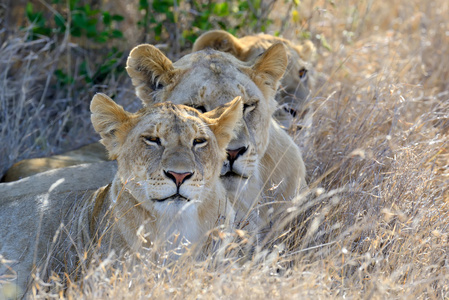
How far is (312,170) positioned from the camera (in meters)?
4.60

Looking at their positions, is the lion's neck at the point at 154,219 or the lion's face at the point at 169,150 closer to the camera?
the lion's face at the point at 169,150

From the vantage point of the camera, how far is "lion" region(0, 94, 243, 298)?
9.56 ft

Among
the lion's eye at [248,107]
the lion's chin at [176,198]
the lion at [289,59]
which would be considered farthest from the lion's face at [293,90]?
the lion's chin at [176,198]

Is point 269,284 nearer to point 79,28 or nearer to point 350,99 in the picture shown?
point 350,99

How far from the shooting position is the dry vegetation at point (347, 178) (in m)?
2.78

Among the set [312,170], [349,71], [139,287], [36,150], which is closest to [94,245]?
[139,287]

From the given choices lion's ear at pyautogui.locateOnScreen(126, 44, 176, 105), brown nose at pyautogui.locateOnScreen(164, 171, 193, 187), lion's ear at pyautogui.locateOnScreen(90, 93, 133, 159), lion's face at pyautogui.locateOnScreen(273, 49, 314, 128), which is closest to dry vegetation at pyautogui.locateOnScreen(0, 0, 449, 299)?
lion's face at pyautogui.locateOnScreen(273, 49, 314, 128)

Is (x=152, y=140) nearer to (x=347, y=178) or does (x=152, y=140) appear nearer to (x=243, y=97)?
(x=243, y=97)

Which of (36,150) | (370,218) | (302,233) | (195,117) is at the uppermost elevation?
(195,117)

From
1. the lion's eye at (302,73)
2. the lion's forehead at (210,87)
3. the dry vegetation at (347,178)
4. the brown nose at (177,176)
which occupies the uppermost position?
the lion's forehead at (210,87)

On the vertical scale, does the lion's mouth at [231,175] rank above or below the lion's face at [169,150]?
below

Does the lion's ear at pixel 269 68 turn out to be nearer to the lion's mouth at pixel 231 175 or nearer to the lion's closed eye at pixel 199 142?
the lion's mouth at pixel 231 175

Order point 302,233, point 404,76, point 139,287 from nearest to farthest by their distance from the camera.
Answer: point 139,287 < point 302,233 < point 404,76

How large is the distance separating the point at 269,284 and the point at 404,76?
383 cm
